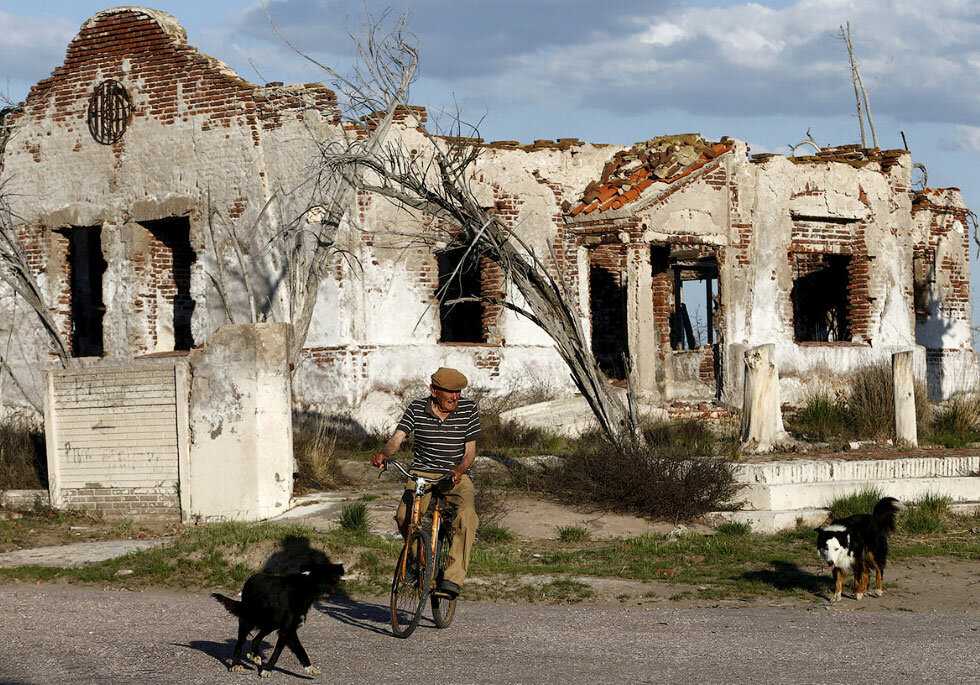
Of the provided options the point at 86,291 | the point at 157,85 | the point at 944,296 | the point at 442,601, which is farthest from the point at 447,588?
the point at 944,296

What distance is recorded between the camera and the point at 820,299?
26.6 meters

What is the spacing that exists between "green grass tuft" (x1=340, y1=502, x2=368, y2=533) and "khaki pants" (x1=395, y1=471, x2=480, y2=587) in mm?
3871

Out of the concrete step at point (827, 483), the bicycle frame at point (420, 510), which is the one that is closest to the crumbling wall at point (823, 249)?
the concrete step at point (827, 483)

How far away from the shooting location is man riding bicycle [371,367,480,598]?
8992 millimetres

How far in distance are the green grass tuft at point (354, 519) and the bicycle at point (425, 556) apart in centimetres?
385

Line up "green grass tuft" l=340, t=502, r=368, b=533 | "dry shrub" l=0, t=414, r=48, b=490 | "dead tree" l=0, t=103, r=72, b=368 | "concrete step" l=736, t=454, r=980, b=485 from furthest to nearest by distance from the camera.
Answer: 1. "dead tree" l=0, t=103, r=72, b=368
2. "dry shrub" l=0, t=414, r=48, b=490
3. "concrete step" l=736, t=454, r=980, b=485
4. "green grass tuft" l=340, t=502, r=368, b=533

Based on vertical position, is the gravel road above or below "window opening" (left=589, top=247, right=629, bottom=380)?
below

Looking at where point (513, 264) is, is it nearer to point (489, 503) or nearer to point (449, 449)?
point (489, 503)

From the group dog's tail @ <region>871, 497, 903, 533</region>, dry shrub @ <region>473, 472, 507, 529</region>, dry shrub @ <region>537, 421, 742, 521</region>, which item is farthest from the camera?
dry shrub @ <region>537, 421, 742, 521</region>

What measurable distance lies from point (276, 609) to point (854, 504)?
8079 millimetres

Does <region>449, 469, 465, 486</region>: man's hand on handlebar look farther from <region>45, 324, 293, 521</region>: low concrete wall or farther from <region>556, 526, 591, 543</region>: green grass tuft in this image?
<region>45, 324, 293, 521</region>: low concrete wall

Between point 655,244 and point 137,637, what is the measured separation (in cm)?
1423

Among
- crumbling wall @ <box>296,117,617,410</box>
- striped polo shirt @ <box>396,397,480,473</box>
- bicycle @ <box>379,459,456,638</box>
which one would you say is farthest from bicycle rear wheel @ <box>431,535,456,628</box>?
crumbling wall @ <box>296,117,617,410</box>

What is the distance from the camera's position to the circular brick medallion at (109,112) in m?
21.6
